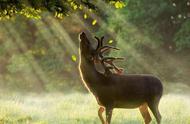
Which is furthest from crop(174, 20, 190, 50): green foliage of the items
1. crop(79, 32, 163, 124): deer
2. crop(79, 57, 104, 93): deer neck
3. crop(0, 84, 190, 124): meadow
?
crop(79, 57, 104, 93): deer neck

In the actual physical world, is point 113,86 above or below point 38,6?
below

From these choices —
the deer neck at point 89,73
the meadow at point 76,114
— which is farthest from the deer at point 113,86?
the meadow at point 76,114

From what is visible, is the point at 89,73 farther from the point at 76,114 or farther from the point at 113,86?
the point at 76,114

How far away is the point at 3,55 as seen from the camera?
44.2 meters

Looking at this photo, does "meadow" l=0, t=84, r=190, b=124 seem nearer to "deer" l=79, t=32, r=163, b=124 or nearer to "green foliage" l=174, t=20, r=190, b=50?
"deer" l=79, t=32, r=163, b=124

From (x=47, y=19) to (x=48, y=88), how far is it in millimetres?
6319

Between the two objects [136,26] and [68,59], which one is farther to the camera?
[68,59]

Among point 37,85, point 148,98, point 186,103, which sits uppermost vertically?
point 148,98

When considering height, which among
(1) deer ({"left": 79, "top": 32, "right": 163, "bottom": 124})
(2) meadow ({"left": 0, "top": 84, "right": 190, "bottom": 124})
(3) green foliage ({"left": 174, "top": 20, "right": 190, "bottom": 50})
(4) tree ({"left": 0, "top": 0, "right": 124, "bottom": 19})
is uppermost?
(4) tree ({"left": 0, "top": 0, "right": 124, "bottom": 19})

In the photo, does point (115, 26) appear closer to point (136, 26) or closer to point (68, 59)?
point (136, 26)

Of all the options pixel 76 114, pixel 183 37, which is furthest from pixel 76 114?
pixel 183 37


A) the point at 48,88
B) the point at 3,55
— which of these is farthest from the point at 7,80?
the point at 48,88

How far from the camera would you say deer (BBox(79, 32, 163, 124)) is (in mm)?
11070

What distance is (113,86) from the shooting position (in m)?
11.3
